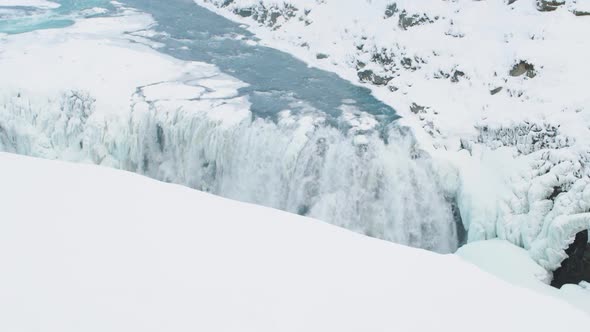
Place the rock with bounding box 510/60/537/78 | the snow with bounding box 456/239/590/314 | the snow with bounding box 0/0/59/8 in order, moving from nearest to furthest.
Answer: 1. the snow with bounding box 456/239/590/314
2. the rock with bounding box 510/60/537/78
3. the snow with bounding box 0/0/59/8

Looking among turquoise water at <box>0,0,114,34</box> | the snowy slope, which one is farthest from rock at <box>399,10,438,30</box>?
turquoise water at <box>0,0,114,34</box>

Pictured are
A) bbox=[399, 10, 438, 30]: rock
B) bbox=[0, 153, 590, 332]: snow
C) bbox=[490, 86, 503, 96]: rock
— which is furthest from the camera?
bbox=[399, 10, 438, 30]: rock

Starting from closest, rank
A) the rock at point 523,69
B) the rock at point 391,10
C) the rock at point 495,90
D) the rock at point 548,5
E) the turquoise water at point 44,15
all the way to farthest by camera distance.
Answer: the rock at point 523,69 → the rock at point 495,90 → the rock at point 548,5 → the rock at point 391,10 → the turquoise water at point 44,15

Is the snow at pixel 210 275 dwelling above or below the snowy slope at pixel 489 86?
above

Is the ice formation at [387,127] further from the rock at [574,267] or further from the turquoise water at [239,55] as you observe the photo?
the turquoise water at [239,55]

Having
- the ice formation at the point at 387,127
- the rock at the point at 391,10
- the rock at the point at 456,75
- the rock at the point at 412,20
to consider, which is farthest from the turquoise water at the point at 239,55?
the rock at the point at 391,10

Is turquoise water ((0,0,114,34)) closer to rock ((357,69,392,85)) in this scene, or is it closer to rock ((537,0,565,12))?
rock ((357,69,392,85))
